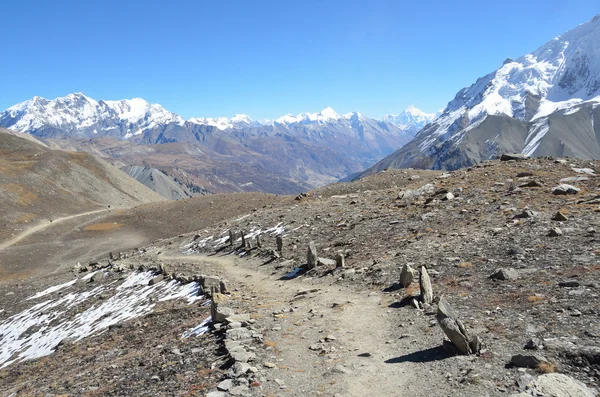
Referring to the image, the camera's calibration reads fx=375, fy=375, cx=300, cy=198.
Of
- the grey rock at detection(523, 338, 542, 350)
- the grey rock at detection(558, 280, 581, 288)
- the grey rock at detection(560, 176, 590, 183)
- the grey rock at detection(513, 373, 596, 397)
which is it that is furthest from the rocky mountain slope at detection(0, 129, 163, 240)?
the grey rock at detection(560, 176, 590, 183)

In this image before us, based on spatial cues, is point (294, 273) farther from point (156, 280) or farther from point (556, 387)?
point (556, 387)

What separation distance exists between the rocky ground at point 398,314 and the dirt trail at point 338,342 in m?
0.05

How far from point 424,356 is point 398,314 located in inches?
113

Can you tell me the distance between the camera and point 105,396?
11.2 meters

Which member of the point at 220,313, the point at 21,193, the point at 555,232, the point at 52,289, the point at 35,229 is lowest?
the point at 52,289

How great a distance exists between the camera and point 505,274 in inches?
526

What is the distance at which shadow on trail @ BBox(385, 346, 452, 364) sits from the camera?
9799 millimetres

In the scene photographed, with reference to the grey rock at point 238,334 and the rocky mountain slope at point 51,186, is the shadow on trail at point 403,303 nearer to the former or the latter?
the grey rock at point 238,334

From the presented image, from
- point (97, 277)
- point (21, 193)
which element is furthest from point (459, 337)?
point (21, 193)

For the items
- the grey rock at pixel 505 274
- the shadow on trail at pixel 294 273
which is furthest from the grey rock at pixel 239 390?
the shadow on trail at pixel 294 273

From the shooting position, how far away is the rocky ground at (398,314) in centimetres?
923

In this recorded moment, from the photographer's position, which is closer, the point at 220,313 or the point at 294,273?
the point at 220,313

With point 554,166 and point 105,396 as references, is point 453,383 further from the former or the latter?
point 554,166

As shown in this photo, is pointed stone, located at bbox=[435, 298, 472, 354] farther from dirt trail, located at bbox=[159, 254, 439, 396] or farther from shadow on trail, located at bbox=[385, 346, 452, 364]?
dirt trail, located at bbox=[159, 254, 439, 396]
